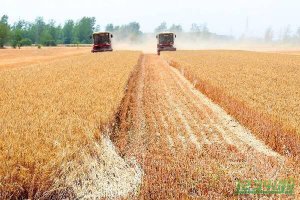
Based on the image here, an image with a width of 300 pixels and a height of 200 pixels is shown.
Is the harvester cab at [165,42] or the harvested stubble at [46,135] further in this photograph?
the harvester cab at [165,42]

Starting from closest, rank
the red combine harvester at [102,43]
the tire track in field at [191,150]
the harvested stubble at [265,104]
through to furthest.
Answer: the tire track in field at [191,150]
the harvested stubble at [265,104]
the red combine harvester at [102,43]

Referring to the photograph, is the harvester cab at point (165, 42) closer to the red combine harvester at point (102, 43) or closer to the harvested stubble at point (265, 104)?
the red combine harvester at point (102, 43)

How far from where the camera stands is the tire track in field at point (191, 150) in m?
5.68

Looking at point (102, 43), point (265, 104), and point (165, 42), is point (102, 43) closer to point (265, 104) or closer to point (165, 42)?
point (165, 42)

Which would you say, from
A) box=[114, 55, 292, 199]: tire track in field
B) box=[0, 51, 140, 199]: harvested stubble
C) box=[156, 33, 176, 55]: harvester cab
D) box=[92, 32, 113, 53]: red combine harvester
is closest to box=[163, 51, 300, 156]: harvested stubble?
box=[114, 55, 292, 199]: tire track in field

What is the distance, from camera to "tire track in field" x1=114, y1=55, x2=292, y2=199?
18.6 feet

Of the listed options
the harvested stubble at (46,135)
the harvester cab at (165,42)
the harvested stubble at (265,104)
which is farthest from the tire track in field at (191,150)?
the harvester cab at (165,42)

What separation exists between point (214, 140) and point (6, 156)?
15.0ft

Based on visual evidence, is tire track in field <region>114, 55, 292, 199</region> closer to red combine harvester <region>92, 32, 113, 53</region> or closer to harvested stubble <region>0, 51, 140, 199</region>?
harvested stubble <region>0, 51, 140, 199</region>

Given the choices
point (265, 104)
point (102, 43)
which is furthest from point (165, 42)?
point (265, 104)

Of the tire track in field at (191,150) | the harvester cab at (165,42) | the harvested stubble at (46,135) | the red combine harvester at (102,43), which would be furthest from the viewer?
the harvester cab at (165,42)

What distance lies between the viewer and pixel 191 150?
24.5ft

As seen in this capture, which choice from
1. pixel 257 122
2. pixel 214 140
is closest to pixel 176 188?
pixel 214 140

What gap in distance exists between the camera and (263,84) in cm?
1460
